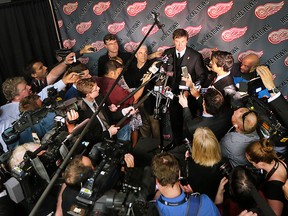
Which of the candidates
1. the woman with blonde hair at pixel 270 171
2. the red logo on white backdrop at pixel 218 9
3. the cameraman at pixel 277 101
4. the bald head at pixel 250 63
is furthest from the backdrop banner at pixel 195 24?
the woman with blonde hair at pixel 270 171

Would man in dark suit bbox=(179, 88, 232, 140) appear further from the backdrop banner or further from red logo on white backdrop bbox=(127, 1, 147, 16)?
red logo on white backdrop bbox=(127, 1, 147, 16)

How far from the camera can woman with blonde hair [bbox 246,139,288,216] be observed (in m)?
1.83

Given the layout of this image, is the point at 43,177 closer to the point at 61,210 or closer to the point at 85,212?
the point at 61,210

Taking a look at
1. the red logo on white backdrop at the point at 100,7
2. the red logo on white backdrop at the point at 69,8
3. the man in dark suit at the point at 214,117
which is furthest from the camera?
the red logo on white backdrop at the point at 69,8

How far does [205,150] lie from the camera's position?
2018 mm

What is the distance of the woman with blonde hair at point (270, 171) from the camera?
5.99 feet

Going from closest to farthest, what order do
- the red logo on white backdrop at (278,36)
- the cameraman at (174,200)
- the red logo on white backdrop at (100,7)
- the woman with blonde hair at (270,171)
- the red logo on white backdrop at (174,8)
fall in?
the cameraman at (174,200) → the woman with blonde hair at (270,171) → the red logo on white backdrop at (278,36) → the red logo on white backdrop at (174,8) → the red logo on white backdrop at (100,7)

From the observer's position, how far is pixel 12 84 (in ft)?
9.03

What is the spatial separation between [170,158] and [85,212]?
2.11 feet

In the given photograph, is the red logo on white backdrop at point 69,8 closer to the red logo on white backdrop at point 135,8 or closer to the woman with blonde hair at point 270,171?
the red logo on white backdrop at point 135,8

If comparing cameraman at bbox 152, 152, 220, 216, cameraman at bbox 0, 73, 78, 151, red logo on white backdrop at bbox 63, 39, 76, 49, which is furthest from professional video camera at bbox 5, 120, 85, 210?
red logo on white backdrop at bbox 63, 39, 76, 49

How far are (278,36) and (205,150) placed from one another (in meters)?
2.53

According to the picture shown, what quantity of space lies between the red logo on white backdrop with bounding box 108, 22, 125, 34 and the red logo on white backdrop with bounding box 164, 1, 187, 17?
777 mm

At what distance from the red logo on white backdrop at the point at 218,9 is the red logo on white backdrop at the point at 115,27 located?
4.57ft
